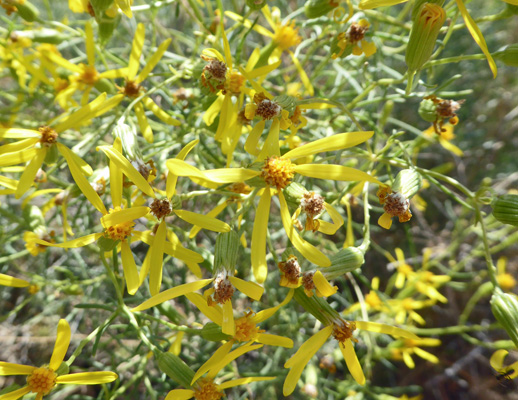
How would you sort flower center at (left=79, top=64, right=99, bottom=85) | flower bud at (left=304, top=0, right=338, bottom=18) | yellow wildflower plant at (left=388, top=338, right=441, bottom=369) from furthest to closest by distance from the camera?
yellow wildflower plant at (left=388, top=338, right=441, bottom=369), flower center at (left=79, top=64, right=99, bottom=85), flower bud at (left=304, top=0, right=338, bottom=18)

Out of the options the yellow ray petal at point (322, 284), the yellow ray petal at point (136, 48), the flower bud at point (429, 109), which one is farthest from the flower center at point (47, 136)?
the flower bud at point (429, 109)

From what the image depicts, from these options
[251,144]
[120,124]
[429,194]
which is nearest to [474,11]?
[429,194]

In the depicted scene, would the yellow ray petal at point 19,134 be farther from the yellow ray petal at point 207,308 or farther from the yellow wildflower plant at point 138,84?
the yellow ray petal at point 207,308

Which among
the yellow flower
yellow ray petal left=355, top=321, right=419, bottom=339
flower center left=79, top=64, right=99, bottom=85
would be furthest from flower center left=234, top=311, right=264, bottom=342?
flower center left=79, top=64, right=99, bottom=85

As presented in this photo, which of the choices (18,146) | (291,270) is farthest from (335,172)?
(18,146)

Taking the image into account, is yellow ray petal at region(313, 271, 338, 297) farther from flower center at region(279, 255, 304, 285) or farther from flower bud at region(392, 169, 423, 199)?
flower bud at region(392, 169, 423, 199)

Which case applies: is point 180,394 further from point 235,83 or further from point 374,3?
point 374,3
